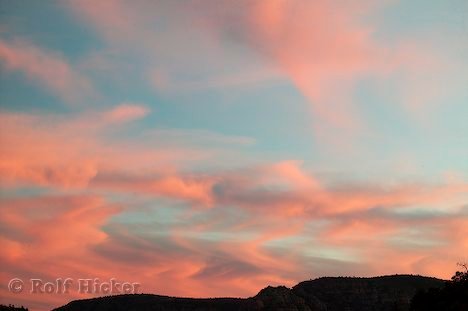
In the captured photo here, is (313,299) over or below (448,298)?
over

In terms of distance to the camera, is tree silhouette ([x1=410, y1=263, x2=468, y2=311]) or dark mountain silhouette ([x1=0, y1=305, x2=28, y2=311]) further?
dark mountain silhouette ([x1=0, y1=305, x2=28, y2=311])

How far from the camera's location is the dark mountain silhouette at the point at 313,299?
575 feet

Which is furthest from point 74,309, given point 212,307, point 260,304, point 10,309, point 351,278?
point 351,278

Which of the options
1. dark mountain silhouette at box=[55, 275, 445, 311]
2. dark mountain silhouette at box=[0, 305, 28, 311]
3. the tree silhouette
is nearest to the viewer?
the tree silhouette

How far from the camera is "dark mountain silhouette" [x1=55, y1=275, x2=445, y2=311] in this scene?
175250mm

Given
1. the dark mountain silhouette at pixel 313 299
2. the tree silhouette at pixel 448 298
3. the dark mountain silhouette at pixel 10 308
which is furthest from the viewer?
the dark mountain silhouette at pixel 313 299

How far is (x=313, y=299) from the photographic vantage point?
180 m

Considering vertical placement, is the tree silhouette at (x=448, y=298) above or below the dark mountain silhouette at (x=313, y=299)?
below

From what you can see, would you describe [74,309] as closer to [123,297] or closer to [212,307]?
[123,297]

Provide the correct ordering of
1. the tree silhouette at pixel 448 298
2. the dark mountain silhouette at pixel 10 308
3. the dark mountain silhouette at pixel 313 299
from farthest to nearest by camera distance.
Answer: the dark mountain silhouette at pixel 313 299
the dark mountain silhouette at pixel 10 308
the tree silhouette at pixel 448 298

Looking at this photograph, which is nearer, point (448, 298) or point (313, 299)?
point (448, 298)

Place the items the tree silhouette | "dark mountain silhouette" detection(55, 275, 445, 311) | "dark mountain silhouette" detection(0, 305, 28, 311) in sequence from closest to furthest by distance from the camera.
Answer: the tree silhouette, "dark mountain silhouette" detection(0, 305, 28, 311), "dark mountain silhouette" detection(55, 275, 445, 311)

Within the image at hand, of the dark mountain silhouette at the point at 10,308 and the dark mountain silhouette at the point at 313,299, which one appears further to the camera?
the dark mountain silhouette at the point at 313,299

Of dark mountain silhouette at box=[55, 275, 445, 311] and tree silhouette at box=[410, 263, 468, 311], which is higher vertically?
dark mountain silhouette at box=[55, 275, 445, 311]
